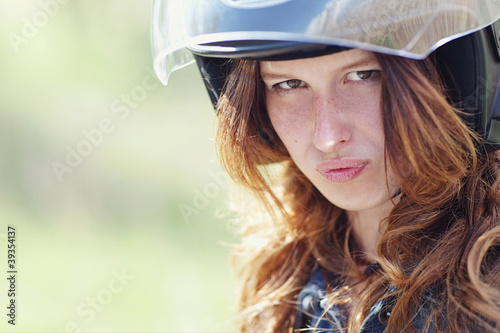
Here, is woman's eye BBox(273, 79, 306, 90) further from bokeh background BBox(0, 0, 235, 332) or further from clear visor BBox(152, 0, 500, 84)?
bokeh background BBox(0, 0, 235, 332)

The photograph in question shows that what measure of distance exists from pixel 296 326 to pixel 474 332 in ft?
1.78

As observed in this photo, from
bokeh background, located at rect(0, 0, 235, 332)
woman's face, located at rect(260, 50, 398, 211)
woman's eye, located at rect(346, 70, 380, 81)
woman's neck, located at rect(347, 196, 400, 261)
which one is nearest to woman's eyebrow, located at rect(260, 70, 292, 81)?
woman's face, located at rect(260, 50, 398, 211)

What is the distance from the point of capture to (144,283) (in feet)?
9.25

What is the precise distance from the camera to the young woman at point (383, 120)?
896 millimetres

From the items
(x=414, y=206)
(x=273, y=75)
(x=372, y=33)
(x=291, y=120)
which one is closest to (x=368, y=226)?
(x=414, y=206)

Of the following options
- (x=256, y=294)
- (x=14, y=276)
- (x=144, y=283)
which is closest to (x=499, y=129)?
(x=256, y=294)

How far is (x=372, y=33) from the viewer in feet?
2.88

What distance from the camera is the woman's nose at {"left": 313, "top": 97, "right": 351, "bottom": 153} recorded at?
1032 millimetres

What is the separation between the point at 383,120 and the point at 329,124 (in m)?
0.11

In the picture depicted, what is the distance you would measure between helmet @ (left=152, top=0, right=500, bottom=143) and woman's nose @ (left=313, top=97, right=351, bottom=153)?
0.50 ft

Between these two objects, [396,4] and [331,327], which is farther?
[331,327]

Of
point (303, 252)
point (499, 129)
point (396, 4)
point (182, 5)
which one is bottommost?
point (303, 252)

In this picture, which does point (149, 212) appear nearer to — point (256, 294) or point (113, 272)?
point (113, 272)

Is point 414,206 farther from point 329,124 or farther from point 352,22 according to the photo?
point 352,22
